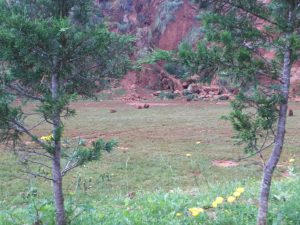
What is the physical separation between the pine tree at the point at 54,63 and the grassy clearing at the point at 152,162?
161 cm

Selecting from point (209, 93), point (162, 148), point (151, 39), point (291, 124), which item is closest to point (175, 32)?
point (151, 39)

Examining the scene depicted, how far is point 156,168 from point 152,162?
0.70 metres

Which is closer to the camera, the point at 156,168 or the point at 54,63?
the point at 54,63

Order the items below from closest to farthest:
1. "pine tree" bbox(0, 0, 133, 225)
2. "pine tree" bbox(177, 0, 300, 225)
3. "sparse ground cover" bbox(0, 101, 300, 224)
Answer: "pine tree" bbox(177, 0, 300, 225) < "pine tree" bbox(0, 0, 133, 225) < "sparse ground cover" bbox(0, 101, 300, 224)

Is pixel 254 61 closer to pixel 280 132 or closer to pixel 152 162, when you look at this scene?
pixel 280 132

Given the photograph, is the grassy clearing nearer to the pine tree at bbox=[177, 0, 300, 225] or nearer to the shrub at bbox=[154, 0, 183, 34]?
the pine tree at bbox=[177, 0, 300, 225]

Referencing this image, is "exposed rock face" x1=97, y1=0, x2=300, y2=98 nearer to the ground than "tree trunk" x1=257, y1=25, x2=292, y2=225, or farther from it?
farther from it

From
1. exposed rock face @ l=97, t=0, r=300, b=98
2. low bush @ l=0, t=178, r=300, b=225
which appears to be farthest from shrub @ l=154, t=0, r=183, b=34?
low bush @ l=0, t=178, r=300, b=225

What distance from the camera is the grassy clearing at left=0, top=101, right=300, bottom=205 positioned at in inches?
315

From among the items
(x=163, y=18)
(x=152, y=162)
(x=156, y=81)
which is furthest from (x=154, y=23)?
(x=152, y=162)

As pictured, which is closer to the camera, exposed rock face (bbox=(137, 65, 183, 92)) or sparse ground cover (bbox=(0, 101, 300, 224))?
sparse ground cover (bbox=(0, 101, 300, 224))

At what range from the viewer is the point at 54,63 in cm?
374

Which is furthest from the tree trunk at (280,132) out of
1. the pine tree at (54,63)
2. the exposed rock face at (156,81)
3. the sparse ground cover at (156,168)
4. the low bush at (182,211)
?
the exposed rock face at (156,81)

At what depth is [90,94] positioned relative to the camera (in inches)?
163
